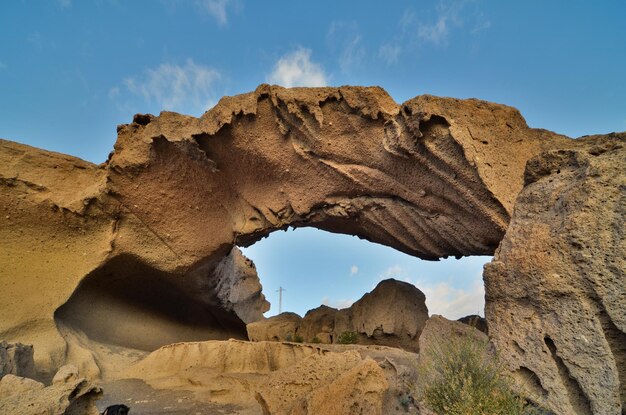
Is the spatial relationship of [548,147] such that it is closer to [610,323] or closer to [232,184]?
[610,323]

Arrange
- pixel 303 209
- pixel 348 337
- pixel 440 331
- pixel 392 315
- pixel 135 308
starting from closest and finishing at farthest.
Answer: pixel 440 331 → pixel 303 209 → pixel 392 315 → pixel 348 337 → pixel 135 308

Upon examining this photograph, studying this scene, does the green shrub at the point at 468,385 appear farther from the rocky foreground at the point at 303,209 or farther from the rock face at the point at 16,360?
the rock face at the point at 16,360

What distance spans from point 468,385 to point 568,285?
127 cm

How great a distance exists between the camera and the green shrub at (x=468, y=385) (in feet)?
11.2

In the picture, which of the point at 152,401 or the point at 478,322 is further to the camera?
the point at 478,322

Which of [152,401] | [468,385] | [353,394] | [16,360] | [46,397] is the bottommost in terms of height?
[152,401]

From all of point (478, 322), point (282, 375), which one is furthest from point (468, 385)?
point (478, 322)

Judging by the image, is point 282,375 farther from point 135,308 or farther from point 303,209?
point 135,308

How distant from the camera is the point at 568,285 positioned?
11.8 feet

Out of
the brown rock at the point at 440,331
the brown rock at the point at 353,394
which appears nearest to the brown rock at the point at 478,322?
the brown rock at the point at 440,331

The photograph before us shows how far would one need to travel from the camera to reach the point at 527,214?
4.25 metres

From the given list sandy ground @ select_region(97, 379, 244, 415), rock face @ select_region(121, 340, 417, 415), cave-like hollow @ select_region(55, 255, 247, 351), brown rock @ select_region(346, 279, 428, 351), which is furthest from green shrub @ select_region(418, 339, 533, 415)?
cave-like hollow @ select_region(55, 255, 247, 351)

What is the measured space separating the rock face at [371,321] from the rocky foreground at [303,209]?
0.93ft

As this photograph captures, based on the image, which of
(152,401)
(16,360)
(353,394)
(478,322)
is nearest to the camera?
(353,394)
